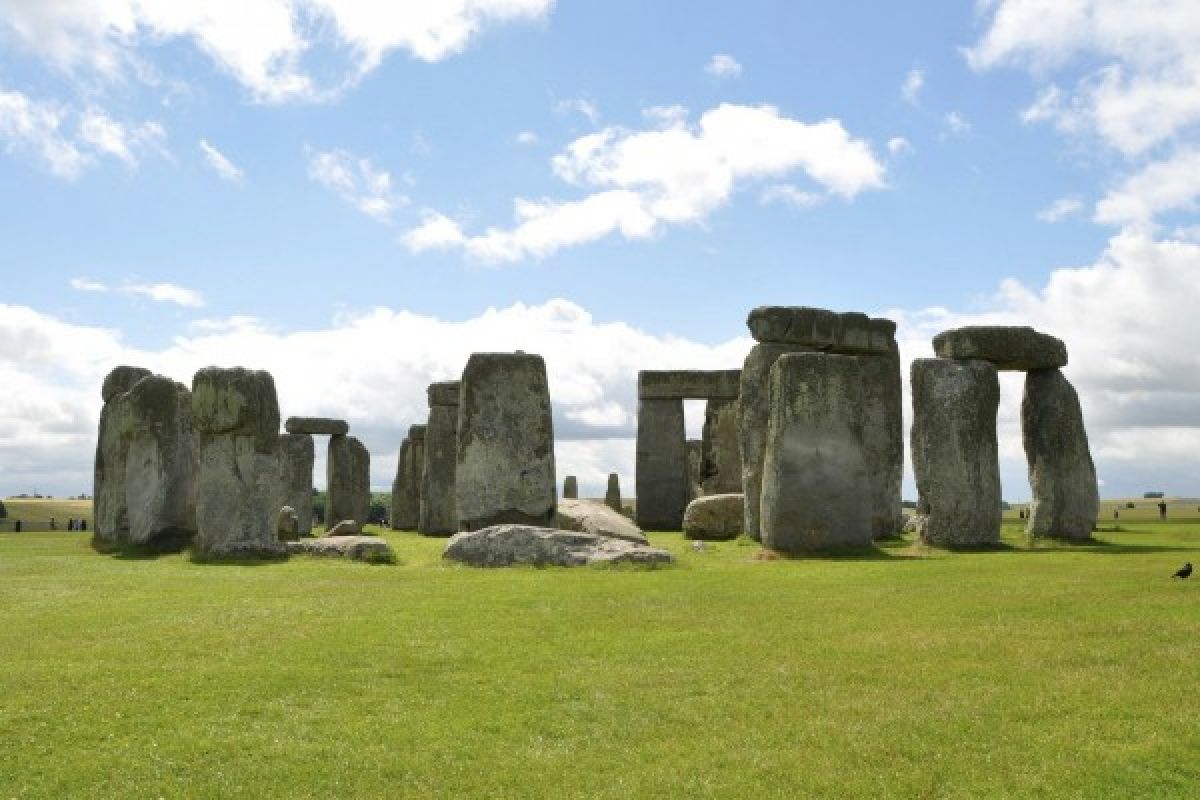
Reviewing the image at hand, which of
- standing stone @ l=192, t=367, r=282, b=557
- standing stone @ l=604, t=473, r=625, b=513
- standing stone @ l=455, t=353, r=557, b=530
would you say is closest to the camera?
standing stone @ l=192, t=367, r=282, b=557

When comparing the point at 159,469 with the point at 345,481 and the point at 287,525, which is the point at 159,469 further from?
the point at 345,481

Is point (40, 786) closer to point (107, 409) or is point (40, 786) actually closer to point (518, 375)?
point (518, 375)

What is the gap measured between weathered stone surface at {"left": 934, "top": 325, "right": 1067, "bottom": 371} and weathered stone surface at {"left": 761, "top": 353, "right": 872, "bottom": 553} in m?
2.93

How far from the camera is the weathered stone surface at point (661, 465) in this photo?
98.9ft

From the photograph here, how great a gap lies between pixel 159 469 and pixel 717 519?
11.0 meters

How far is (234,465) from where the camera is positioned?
18453 millimetres

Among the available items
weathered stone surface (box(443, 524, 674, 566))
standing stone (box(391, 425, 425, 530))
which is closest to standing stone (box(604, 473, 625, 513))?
standing stone (box(391, 425, 425, 530))

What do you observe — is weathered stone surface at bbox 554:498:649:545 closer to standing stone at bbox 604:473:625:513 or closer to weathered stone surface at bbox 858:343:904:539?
weathered stone surface at bbox 858:343:904:539

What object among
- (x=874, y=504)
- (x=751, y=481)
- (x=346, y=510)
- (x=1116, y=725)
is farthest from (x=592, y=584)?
(x=346, y=510)

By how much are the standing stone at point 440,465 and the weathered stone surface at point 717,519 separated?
7.37m

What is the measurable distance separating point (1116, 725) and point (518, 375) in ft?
45.9

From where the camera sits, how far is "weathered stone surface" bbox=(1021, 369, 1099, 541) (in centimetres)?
1983

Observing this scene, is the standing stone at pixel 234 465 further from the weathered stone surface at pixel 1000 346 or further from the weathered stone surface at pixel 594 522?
the weathered stone surface at pixel 1000 346

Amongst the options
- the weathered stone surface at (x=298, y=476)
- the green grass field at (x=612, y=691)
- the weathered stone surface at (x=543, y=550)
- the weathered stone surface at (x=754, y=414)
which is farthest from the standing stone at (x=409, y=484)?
the green grass field at (x=612, y=691)
